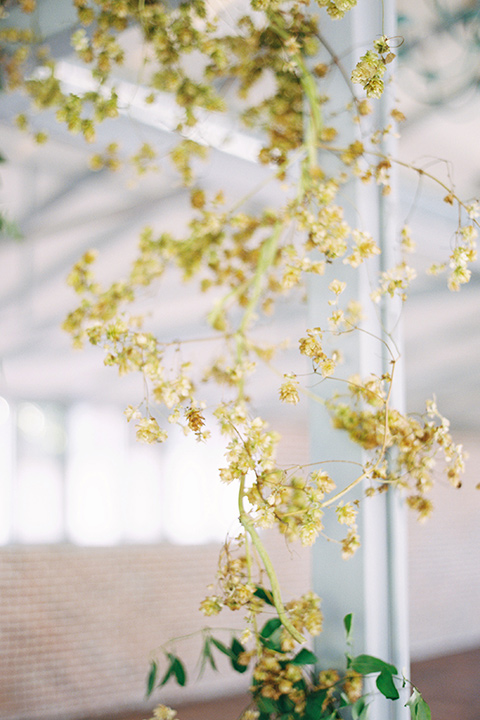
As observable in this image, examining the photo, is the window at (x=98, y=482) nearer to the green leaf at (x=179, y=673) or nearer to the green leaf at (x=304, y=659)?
the green leaf at (x=179, y=673)

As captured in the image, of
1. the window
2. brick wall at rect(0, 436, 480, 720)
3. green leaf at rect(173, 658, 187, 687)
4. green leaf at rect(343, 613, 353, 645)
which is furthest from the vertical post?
brick wall at rect(0, 436, 480, 720)

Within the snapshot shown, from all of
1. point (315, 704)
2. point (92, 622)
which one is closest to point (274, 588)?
point (315, 704)

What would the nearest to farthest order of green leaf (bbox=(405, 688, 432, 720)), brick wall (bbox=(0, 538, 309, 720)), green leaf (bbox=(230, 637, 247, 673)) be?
green leaf (bbox=(405, 688, 432, 720)) → green leaf (bbox=(230, 637, 247, 673)) → brick wall (bbox=(0, 538, 309, 720))

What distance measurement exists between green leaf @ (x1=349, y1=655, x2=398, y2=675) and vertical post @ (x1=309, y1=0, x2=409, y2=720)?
0.09 metres

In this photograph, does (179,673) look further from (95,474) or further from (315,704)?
→ (95,474)

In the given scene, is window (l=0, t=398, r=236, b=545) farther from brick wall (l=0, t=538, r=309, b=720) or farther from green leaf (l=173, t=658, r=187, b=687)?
green leaf (l=173, t=658, r=187, b=687)

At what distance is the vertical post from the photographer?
101 centimetres

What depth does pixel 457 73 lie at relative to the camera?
1.88 meters

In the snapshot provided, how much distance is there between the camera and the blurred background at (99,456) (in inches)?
143

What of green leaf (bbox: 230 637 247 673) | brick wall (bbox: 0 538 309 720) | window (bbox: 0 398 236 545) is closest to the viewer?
green leaf (bbox: 230 637 247 673)

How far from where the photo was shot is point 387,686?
0.84 metres

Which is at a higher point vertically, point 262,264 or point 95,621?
point 262,264

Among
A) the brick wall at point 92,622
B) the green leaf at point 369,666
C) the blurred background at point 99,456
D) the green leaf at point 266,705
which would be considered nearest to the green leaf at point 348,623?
the green leaf at point 369,666

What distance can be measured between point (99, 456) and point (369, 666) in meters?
4.93
